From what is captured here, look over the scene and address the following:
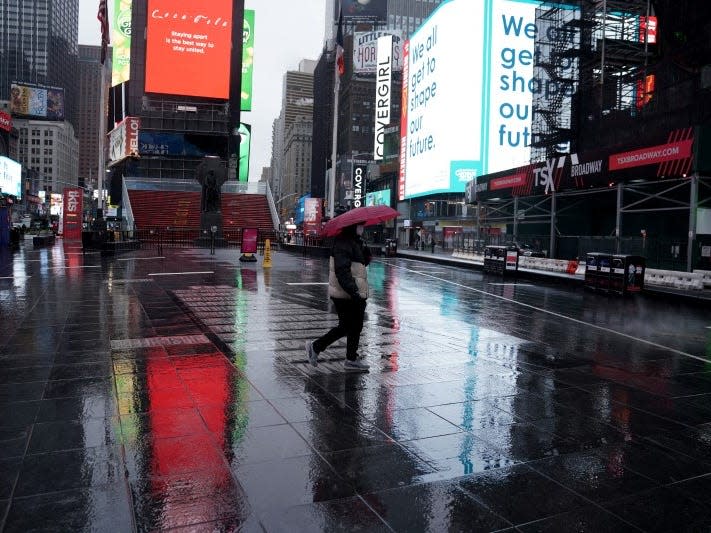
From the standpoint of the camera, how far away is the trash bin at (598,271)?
17.7 m

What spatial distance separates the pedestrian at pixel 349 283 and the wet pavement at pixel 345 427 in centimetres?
46

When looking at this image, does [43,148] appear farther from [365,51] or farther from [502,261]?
[502,261]

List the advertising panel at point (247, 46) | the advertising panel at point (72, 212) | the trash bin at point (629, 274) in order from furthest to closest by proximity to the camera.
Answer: the advertising panel at point (247, 46) → the advertising panel at point (72, 212) → the trash bin at point (629, 274)

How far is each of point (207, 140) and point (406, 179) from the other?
22762 mm

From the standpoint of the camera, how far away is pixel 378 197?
266 feet

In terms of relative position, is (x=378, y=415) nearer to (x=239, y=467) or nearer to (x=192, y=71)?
(x=239, y=467)

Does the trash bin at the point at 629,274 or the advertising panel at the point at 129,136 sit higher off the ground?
the advertising panel at the point at 129,136

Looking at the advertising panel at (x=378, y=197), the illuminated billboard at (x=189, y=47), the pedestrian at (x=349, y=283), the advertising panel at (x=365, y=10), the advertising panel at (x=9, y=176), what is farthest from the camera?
the advertising panel at (x=365, y=10)

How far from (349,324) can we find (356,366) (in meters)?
0.52

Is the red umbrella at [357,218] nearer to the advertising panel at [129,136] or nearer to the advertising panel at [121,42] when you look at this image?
the advertising panel at [129,136]

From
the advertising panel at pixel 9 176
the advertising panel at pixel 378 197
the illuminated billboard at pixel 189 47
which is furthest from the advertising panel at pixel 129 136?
the advertising panel at pixel 378 197

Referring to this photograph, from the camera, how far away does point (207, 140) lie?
64.8 m

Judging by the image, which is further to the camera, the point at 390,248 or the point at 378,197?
the point at 378,197

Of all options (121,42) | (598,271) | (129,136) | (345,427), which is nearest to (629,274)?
(598,271)
